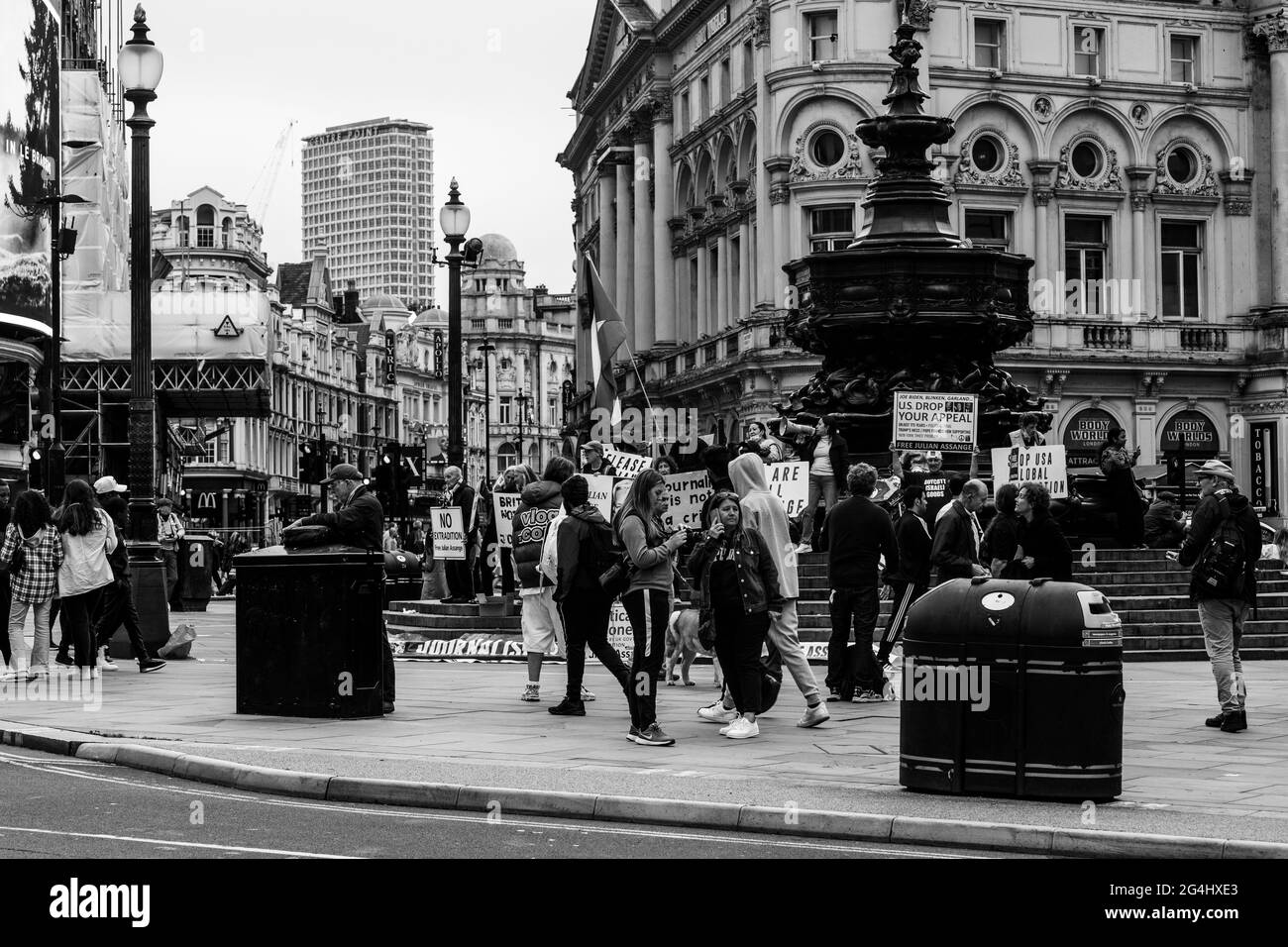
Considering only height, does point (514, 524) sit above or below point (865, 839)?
above

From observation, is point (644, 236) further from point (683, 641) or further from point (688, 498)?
point (688, 498)

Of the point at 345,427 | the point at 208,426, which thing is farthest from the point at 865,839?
the point at 345,427

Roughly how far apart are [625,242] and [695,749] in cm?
5949

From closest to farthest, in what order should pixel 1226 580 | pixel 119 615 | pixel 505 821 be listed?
pixel 505 821 → pixel 1226 580 → pixel 119 615

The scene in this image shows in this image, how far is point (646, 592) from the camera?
13.6m

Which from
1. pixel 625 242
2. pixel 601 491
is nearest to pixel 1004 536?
pixel 601 491

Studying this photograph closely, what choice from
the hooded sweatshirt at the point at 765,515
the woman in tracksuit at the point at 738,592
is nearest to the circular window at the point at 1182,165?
the hooded sweatshirt at the point at 765,515

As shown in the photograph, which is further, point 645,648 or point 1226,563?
point 1226,563

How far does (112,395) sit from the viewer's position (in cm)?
6259

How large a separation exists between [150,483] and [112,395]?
42503 millimetres

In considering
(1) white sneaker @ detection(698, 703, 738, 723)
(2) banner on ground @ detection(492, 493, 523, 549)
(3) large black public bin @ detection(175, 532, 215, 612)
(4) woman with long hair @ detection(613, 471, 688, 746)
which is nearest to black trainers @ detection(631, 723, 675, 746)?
(4) woman with long hair @ detection(613, 471, 688, 746)

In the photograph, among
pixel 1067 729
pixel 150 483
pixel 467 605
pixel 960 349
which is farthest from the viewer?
pixel 960 349
